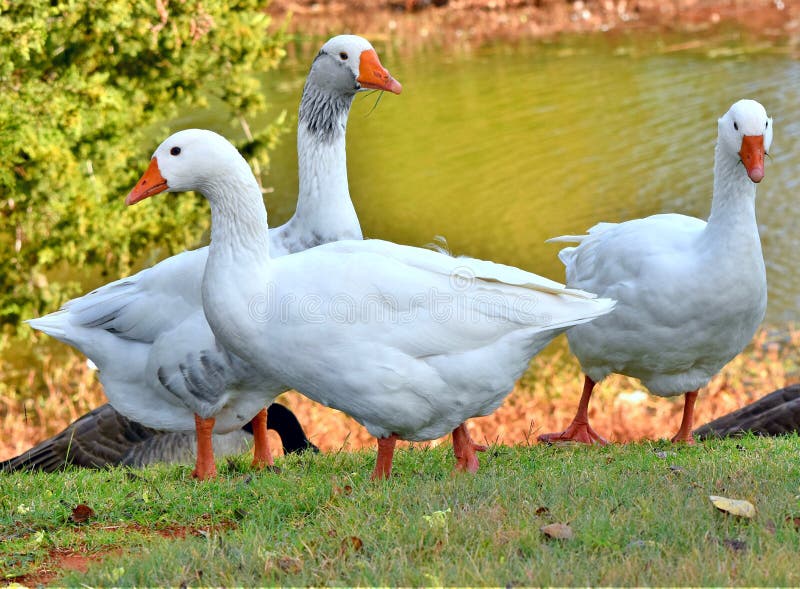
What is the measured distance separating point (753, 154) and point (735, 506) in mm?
2646

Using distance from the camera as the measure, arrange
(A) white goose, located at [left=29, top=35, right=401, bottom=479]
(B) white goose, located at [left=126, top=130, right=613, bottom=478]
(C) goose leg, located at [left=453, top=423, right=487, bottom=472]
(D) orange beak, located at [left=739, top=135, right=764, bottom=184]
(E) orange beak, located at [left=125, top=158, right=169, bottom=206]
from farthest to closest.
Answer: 1. (D) orange beak, located at [left=739, top=135, right=764, bottom=184]
2. (A) white goose, located at [left=29, top=35, right=401, bottom=479]
3. (C) goose leg, located at [left=453, top=423, right=487, bottom=472]
4. (E) orange beak, located at [left=125, top=158, right=169, bottom=206]
5. (B) white goose, located at [left=126, top=130, right=613, bottom=478]

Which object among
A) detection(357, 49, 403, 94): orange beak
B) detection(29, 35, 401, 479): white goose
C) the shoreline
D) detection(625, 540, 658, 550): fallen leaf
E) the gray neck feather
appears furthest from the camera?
the shoreline

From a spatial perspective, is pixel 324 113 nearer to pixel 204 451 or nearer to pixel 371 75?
pixel 371 75

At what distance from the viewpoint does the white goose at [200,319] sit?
18.9ft

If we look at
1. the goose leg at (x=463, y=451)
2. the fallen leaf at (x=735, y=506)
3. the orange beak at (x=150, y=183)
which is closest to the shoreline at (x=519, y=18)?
the goose leg at (x=463, y=451)

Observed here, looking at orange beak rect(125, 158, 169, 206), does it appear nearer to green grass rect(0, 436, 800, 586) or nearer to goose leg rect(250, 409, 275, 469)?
green grass rect(0, 436, 800, 586)

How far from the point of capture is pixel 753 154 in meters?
5.94

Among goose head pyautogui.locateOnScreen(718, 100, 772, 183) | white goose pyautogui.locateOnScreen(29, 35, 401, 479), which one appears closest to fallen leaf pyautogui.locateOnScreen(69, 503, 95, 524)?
white goose pyautogui.locateOnScreen(29, 35, 401, 479)

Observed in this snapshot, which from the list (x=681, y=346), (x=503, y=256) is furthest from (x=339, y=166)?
(x=503, y=256)

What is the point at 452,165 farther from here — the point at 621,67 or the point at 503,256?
the point at 621,67

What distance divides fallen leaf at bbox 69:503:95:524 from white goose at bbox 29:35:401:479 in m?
1.05

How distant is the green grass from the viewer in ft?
12.1

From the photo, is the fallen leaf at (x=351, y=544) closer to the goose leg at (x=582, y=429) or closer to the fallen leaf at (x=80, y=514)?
the fallen leaf at (x=80, y=514)

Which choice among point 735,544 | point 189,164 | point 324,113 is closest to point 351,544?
point 735,544
